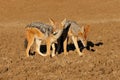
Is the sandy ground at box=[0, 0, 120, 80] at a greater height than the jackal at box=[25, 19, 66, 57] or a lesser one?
lesser

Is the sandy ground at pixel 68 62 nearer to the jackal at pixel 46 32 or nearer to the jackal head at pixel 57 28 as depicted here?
the jackal at pixel 46 32

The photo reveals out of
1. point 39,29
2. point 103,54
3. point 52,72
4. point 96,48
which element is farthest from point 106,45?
point 52,72

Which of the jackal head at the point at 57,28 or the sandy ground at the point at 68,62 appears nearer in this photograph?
the sandy ground at the point at 68,62

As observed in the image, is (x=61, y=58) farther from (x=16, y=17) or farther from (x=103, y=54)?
(x=16, y=17)

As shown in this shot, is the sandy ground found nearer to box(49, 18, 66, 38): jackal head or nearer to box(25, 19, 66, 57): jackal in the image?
box(25, 19, 66, 57): jackal

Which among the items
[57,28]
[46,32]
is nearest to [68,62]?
[57,28]

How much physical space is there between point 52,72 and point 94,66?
122cm

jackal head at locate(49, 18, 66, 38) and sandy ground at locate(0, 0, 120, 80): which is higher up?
jackal head at locate(49, 18, 66, 38)

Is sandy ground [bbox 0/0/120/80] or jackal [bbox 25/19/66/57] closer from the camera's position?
sandy ground [bbox 0/0/120/80]

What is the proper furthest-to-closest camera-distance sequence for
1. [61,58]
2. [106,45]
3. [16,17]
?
[16,17]
[106,45]
[61,58]

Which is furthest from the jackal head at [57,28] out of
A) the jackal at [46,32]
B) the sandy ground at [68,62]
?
the sandy ground at [68,62]

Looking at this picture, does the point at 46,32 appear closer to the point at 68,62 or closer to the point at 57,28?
the point at 57,28

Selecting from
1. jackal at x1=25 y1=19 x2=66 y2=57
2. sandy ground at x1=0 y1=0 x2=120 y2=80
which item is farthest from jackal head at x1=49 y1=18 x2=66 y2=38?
sandy ground at x1=0 y1=0 x2=120 y2=80

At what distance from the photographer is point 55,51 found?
13.9 metres
